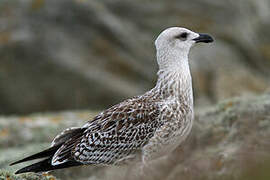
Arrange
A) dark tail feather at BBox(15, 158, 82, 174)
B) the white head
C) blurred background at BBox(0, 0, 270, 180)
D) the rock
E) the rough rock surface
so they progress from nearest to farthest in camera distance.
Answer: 1. the rock
2. dark tail feather at BBox(15, 158, 82, 174)
3. the rough rock surface
4. the white head
5. blurred background at BBox(0, 0, 270, 180)

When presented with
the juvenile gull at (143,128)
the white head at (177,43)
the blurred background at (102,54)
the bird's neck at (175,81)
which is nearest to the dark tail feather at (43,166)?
the juvenile gull at (143,128)

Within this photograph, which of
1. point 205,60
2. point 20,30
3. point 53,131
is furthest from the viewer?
point 205,60

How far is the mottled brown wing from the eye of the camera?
709 centimetres

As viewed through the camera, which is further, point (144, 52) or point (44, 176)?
point (144, 52)

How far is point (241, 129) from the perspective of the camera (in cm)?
830

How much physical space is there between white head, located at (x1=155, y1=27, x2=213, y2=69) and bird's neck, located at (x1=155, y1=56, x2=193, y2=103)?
0.10 ft

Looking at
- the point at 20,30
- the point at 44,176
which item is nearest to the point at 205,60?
the point at 20,30

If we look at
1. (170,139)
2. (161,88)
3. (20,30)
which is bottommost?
(170,139)

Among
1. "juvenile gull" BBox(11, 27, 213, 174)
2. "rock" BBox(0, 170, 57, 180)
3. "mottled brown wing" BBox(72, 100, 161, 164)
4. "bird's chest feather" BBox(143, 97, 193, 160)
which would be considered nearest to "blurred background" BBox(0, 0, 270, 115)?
"juvenile gull" BBox(11, 27, 213, 174)

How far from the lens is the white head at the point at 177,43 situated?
7.52 meters

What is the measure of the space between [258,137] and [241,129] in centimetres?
68

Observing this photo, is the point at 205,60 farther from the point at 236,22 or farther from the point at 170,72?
the point at 170,72

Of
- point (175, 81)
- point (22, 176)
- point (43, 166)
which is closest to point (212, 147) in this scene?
point (175, 81)

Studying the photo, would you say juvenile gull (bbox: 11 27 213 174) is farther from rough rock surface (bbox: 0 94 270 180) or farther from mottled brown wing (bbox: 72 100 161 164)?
rough rock surface (bbox: 0 94 270 180)
